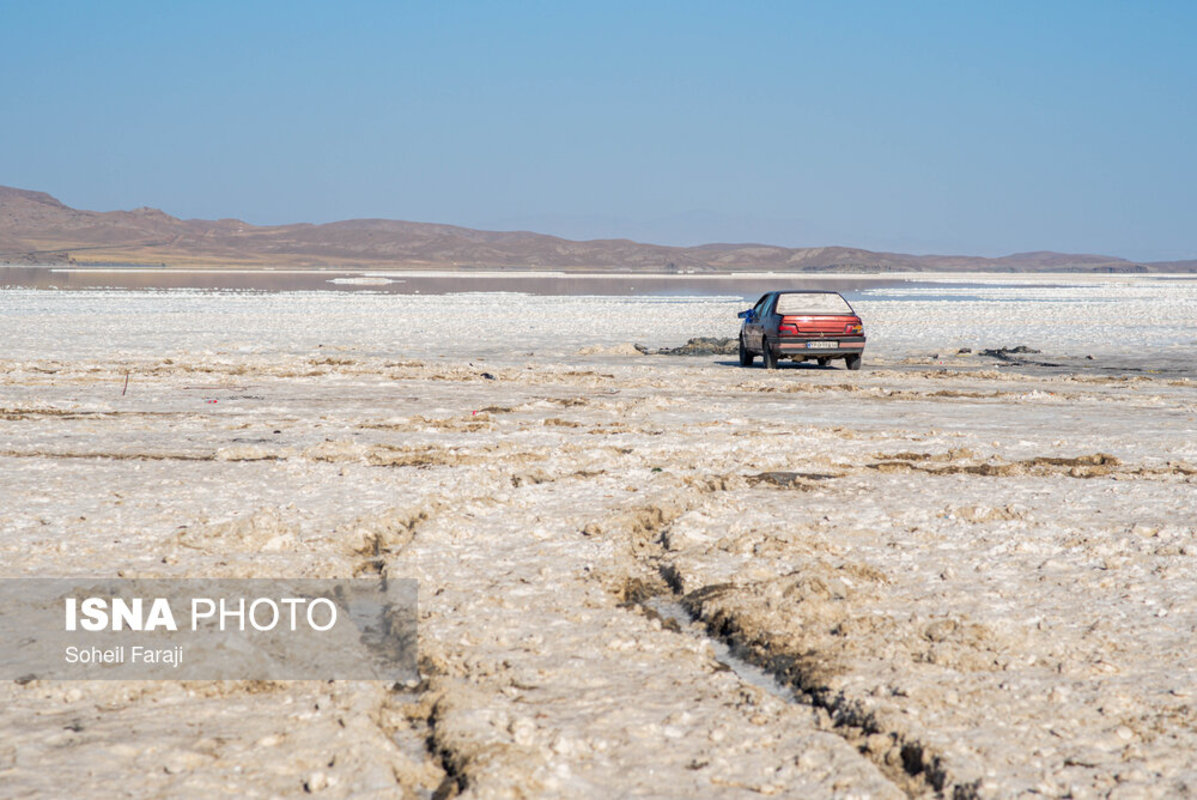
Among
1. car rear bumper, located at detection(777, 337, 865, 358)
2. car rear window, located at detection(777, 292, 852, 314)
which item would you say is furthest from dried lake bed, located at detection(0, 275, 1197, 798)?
car rear window, located at detection(777, 292, 852, 314)

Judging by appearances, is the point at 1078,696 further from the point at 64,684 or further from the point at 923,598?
the point at 64,684

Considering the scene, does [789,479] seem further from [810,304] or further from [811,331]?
[810,304]

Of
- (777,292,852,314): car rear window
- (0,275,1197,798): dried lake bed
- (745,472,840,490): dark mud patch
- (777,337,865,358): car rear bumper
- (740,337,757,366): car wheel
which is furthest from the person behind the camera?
(740,337,757,366): car wheel

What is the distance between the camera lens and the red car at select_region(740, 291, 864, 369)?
70.0 feet

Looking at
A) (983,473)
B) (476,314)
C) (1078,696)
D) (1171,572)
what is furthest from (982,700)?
(476,314)

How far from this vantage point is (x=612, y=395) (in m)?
17.1

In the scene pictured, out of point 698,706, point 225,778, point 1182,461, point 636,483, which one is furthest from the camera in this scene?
point 1182,461

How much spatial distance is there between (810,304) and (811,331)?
100 cm

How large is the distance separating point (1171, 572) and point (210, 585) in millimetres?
5660

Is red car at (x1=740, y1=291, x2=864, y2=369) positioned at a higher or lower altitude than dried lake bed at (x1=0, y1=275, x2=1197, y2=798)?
higher

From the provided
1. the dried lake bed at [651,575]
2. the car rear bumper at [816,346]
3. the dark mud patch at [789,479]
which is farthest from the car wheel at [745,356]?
the dark mud patch at [789,479]

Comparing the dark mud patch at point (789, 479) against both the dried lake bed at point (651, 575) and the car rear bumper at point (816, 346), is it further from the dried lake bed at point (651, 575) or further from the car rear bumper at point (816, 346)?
the car rear bumper at point (816, 346)

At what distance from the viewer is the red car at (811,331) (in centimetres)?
2134

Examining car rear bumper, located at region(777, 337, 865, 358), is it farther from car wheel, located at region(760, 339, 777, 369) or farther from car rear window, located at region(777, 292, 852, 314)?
car rear window, located at region(777, 292, 852, 314)
